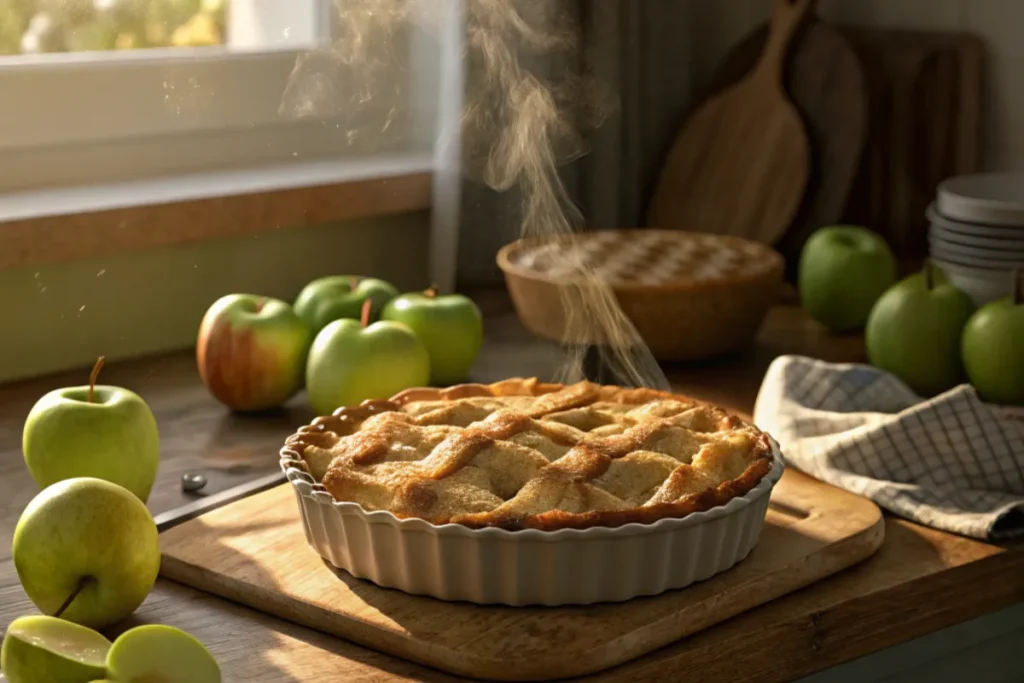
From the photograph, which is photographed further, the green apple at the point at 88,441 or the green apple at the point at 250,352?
the green apple at the point at 250,352

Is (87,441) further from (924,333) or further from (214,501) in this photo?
(924,333)

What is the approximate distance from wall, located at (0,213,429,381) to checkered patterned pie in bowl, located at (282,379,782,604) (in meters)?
0.63

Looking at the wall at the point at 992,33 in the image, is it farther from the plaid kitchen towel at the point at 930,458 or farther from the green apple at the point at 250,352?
the green apple at the point at 250,352

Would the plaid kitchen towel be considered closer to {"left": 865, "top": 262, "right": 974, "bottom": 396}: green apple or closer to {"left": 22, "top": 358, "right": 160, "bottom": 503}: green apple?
{"left": 865, "top": 262, "right": 974, "bottom": 396}: green apple

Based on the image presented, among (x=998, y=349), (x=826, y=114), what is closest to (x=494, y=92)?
(x=826, y=114)

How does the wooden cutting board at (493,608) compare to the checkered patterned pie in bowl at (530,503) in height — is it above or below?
below

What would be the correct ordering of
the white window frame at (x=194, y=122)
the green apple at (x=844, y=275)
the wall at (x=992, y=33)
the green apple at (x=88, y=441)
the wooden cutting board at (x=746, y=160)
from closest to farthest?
1. the green apple at (x=88, y=441)
2. the white window frame at (x=194, y=122)
3. the green apple at (x=844, y=275)
4. the wall at (x=992, y=33)
5. the wooden cutting board at (x=746, y=160)

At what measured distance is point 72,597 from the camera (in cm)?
95

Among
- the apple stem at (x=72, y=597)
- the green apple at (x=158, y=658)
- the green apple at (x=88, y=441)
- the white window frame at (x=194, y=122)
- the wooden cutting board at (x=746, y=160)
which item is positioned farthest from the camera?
the wooden cutting board at (x=746, y=160)

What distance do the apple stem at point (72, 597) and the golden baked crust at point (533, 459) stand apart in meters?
0.19

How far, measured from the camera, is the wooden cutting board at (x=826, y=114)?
2.02 meters

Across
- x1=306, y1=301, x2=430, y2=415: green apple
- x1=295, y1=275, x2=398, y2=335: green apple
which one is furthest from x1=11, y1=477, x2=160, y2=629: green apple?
x1=295, y1=275, x2=398, y2=335: green apple

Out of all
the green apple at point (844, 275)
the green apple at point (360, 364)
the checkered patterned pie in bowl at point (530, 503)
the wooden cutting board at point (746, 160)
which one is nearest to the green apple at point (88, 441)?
the checkered patterned pie in bowl at point (530, 503)

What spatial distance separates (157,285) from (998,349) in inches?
40.6
